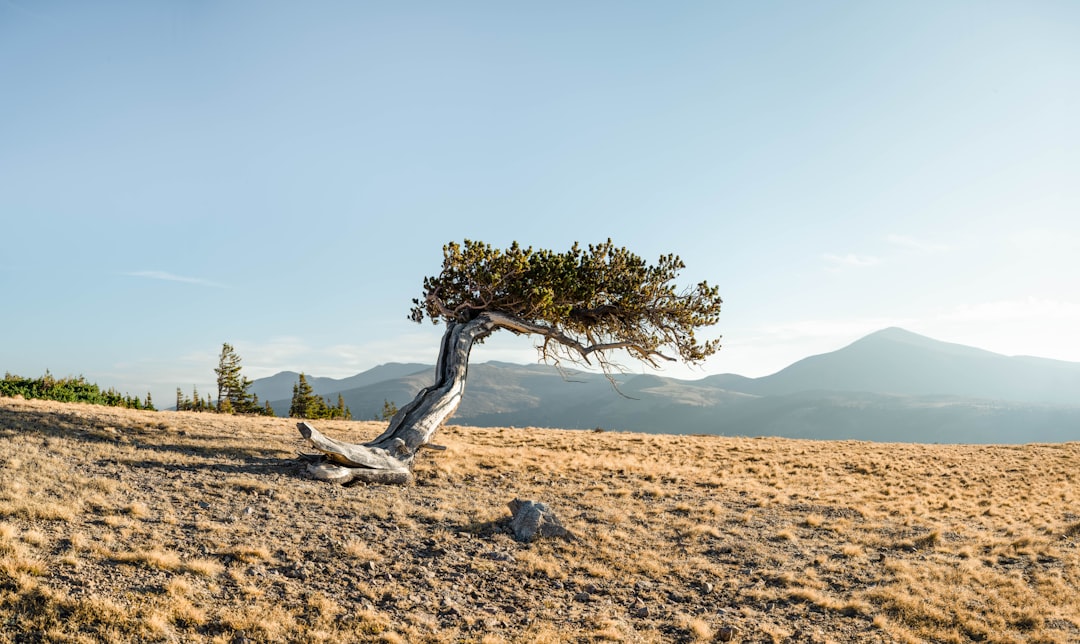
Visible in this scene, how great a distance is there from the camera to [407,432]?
2044 centimetres

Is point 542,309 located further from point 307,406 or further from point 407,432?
point 307,406

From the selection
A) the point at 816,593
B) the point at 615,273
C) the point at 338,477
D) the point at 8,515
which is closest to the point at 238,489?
the point at 338,477

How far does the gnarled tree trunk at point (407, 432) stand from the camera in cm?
1683

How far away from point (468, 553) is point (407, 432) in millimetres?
8401

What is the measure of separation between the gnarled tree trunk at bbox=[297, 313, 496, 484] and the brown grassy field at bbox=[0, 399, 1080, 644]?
2.23 feet

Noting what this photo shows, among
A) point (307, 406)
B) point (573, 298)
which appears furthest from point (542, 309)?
point (307, 406)

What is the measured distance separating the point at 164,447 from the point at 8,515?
7376mm

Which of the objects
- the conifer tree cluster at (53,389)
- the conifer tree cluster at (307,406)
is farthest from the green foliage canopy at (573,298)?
the conifer tree cluster at (307,406)

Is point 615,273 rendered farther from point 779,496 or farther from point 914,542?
point 914,542

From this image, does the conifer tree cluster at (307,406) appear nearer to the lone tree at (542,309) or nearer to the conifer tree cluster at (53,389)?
the conifer tree cluster at (53,389)

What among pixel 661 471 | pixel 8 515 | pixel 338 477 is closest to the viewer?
pixel 8 515

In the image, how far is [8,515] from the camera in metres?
10.9

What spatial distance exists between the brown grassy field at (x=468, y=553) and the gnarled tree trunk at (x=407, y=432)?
68 cm

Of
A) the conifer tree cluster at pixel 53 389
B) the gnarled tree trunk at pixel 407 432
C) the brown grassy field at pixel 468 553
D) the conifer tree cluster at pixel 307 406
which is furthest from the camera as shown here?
the conifer tree cluster at pixel 307 406
